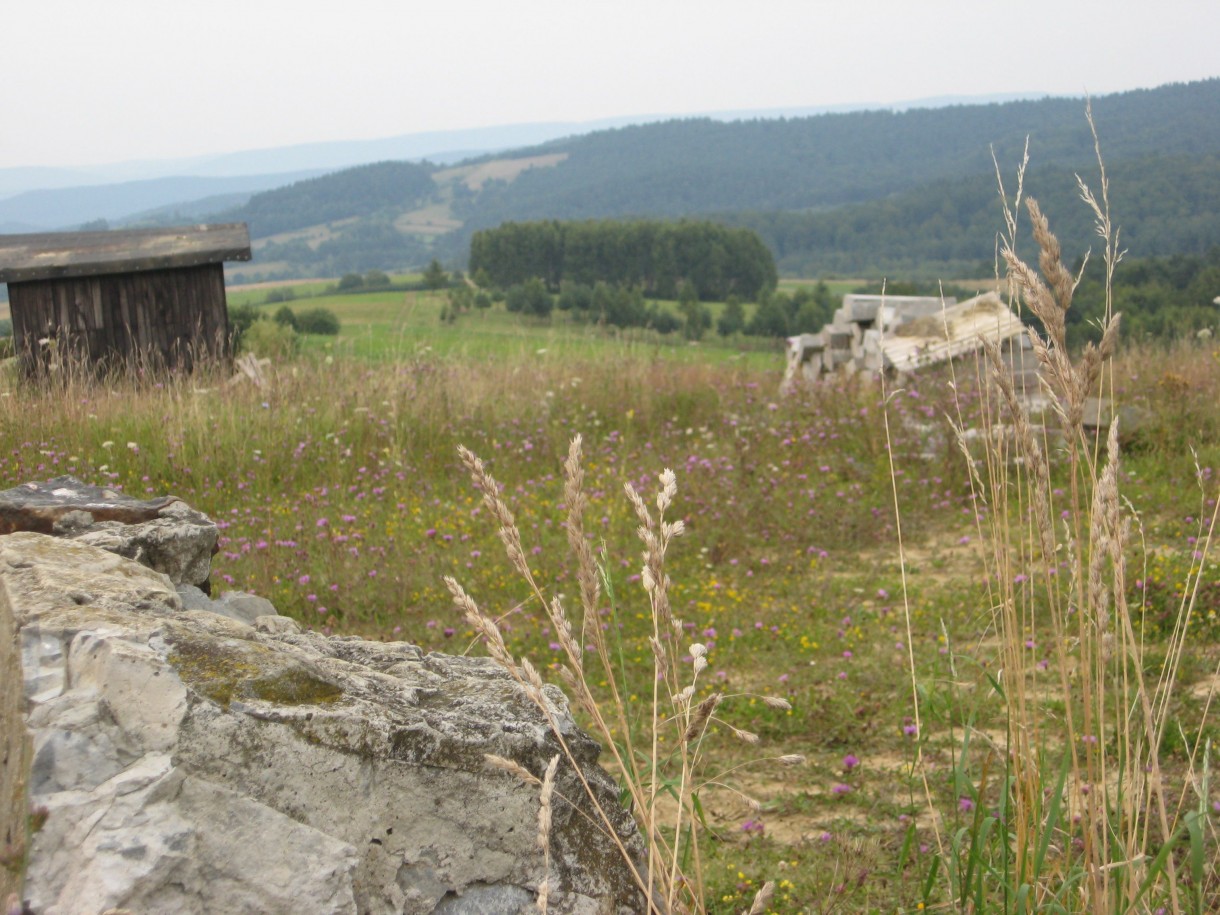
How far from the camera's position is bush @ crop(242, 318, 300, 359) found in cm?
1517

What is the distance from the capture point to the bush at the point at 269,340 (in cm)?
1517

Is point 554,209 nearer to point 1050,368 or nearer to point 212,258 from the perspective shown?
point 212,258

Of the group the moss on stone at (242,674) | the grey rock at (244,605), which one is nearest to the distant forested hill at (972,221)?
the grey rock at (244,605)

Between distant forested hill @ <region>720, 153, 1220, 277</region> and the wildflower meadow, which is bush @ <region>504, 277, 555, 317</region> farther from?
distant forested hill @ <region>720, 153, 1220, 277</region>

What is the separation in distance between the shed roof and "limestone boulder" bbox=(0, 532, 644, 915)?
35.8 ft

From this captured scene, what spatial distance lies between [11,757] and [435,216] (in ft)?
595

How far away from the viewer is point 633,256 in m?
81.8

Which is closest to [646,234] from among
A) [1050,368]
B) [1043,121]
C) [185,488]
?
[185,488]

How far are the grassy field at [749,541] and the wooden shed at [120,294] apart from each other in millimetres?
2618

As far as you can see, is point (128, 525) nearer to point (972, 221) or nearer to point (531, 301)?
point (531, 301)

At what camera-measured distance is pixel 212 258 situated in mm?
12453

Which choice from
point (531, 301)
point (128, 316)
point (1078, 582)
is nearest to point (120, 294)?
point (128, 316)

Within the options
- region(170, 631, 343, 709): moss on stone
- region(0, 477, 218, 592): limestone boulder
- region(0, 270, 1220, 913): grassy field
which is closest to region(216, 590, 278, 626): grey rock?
region(0, 477, 218, 592): limestone boulder

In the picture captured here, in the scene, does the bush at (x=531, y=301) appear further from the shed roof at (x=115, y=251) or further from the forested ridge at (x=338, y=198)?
the forested ridge at (x=338, y=198)
